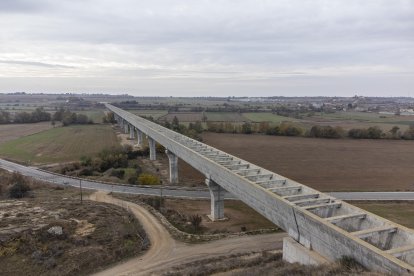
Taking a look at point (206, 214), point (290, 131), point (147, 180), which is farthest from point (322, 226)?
point (290, 131)

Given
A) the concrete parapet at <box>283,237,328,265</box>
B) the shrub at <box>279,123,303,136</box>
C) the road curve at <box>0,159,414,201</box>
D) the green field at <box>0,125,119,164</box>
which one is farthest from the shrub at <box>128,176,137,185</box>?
the shrub at <box>279,123,303,136</box>

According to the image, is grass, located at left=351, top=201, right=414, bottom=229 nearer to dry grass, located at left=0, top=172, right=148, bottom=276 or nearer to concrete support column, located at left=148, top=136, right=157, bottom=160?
dry grass, located at left=0, top=172, right=148, bottom=276

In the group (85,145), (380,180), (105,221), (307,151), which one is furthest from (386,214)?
(85,145)

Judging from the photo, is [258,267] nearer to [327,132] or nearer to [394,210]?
[394,210]

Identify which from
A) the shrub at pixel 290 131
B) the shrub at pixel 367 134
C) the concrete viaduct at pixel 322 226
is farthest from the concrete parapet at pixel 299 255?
the shrub at pixel 367 134

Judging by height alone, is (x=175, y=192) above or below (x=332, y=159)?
below

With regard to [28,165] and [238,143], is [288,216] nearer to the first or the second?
[28,165]

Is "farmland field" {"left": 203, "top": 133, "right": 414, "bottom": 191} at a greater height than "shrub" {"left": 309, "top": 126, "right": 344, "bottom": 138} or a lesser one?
lesser
